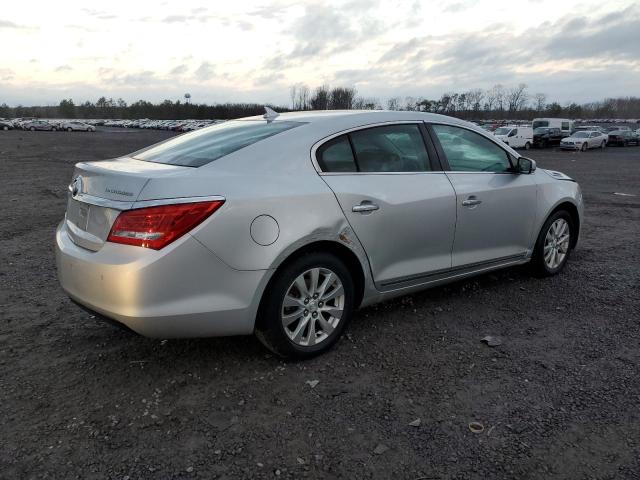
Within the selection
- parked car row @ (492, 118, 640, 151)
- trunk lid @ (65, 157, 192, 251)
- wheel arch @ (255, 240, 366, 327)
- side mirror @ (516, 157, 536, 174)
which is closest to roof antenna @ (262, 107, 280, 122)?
trunk lid @ (65, 157, 192, 251)

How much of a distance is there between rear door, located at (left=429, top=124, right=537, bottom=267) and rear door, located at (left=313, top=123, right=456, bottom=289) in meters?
0.14

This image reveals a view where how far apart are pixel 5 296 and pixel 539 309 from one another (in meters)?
4.60

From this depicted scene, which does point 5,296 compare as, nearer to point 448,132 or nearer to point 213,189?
point 213,189

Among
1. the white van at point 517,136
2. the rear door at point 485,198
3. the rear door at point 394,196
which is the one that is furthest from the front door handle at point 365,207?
the white van at point 517,136

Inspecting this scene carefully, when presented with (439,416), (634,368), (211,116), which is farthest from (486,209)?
(211,116)

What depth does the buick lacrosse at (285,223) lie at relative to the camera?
2.96 meters

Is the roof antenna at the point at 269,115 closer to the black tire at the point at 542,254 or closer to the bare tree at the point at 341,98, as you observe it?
the black tire at the point at 542,254

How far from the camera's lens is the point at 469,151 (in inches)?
180

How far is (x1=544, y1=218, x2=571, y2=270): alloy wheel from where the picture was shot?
528 centimetres

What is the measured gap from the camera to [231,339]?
389cm

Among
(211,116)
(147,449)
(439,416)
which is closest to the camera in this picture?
(147,449)

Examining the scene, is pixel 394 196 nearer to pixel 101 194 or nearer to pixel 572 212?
pixel 101 194

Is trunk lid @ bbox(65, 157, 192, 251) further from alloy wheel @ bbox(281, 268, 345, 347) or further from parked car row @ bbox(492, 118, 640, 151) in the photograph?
parked car row @ bbox(492, 118, 640, 151)

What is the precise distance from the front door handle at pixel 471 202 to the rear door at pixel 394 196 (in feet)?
0.44
